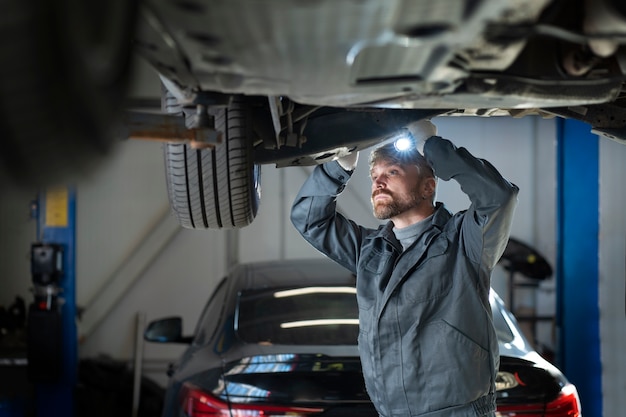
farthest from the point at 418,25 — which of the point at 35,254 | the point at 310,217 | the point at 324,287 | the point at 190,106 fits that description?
the point at 35,254

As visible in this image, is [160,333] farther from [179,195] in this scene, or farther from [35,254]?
[35,254]

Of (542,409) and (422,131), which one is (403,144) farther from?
(542,409)

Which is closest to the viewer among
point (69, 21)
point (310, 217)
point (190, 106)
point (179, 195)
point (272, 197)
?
point (69, 21)

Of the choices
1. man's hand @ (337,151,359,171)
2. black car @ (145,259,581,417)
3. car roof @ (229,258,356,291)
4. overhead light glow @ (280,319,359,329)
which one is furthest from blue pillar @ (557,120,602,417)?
man's hand @ (337,151,359,171)

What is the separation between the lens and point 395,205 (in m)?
2.38

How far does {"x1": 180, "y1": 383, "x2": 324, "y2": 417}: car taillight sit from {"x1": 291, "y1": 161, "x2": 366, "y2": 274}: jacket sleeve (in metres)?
0.56

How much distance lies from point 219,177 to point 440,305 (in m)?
0.80

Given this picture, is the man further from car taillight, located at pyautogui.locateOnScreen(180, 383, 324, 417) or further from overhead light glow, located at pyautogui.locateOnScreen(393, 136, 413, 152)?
car taillight, located at pyautogui.locateOnScreen(180, 383, 324, 417)

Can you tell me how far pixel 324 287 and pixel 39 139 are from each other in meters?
2.07

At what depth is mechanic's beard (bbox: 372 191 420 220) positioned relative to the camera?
2379 mm

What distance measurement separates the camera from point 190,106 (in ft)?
5.27

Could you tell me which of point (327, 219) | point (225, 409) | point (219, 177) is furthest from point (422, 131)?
point (225, 409)

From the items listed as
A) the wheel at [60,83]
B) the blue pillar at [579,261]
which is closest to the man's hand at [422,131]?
the wheel at [60,83]

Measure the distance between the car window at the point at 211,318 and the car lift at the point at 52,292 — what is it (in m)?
1.58
